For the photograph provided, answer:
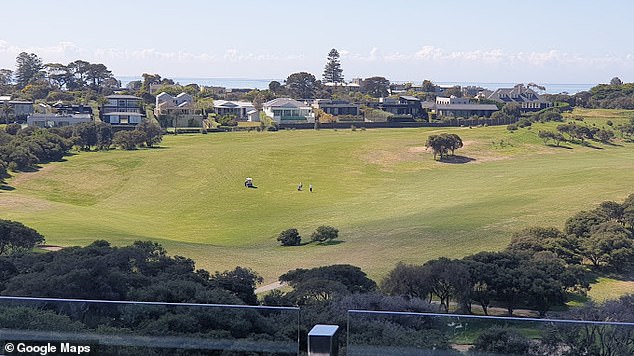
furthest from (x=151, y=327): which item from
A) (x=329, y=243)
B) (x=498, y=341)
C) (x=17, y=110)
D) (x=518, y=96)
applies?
(x=518, y=96)

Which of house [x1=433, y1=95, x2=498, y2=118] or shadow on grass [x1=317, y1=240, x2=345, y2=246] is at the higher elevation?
house [x1=433, y1=95, x2=498, y2=118]

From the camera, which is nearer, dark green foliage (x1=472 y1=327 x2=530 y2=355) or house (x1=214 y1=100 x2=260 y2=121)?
dark green foliage (x1=472 y1=327 x2=530 y2=355)

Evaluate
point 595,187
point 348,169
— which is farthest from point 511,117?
point 595,187

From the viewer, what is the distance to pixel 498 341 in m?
5.42

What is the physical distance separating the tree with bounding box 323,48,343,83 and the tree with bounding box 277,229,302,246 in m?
117

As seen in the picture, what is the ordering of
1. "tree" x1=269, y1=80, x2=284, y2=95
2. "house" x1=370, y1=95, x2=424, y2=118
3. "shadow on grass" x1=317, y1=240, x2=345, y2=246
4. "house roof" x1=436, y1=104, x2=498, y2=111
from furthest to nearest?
"tree" x1=269, y1=80, x2=284, y2=95 → "house" x1=370, y1=95, x2=424, y2=118 → "house roof" x1=436, y1=104, x2=498, y2=111 → "shadow on grass" x1=317, y1=240, x2=345, y2=246

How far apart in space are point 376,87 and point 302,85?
14.2 meters

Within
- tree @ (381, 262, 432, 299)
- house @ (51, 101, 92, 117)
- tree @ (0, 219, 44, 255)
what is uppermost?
house @ (51, 101, 92, 117)

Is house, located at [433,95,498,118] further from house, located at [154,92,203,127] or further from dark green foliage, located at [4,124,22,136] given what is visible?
dark green foliage, located at [4,124,22,136]

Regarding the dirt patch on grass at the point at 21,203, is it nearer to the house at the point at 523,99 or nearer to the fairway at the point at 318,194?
the fairway at the point at 318,194

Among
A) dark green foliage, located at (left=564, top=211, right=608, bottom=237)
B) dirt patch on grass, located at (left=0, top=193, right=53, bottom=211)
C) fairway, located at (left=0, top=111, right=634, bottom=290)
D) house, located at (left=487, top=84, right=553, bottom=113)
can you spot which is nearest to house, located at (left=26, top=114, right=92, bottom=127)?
fairway, located at (left=0, top=111, right=634, bottom=290)

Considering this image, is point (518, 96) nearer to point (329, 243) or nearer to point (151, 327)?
point (329, 243)

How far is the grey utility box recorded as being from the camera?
5.12 metres

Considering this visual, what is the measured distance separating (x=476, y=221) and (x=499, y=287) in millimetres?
14612
